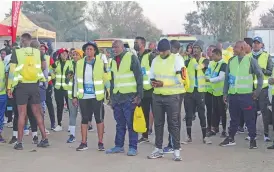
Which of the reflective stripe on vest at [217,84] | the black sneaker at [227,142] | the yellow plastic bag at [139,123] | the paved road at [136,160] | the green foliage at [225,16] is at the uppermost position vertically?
the green foliage at [225,16]

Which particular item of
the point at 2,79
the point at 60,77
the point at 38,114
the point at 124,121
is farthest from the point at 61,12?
the point at 124,121

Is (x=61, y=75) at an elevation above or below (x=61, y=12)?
below

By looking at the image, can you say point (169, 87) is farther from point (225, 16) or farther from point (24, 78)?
point (225, 16)

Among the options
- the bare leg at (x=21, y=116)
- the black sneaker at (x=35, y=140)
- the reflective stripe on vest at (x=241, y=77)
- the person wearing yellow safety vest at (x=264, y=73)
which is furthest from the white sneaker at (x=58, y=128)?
the person wearing yellow safety vest at (x=264, y=73)

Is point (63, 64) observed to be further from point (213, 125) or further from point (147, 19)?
point (147, 19)

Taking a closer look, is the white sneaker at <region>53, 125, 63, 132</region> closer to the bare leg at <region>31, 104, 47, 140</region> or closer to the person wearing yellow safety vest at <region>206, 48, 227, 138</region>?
the bare leg at <region>31, 104, 47, 140</region>

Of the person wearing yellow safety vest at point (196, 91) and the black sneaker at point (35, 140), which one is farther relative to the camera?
the black sneaker at point (35, 140)

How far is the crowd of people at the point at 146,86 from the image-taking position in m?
8.34

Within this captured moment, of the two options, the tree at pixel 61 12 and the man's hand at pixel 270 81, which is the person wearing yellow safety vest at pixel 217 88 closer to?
the man's hand at pixel 270 81

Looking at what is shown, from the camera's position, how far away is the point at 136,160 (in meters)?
8.30

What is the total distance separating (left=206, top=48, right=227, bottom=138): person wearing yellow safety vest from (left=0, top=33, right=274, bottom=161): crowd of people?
21mm

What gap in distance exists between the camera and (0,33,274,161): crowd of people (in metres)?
8.34

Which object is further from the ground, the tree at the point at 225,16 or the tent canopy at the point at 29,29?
the tree at the point at 225,16

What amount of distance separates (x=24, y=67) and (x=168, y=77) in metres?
2.83
